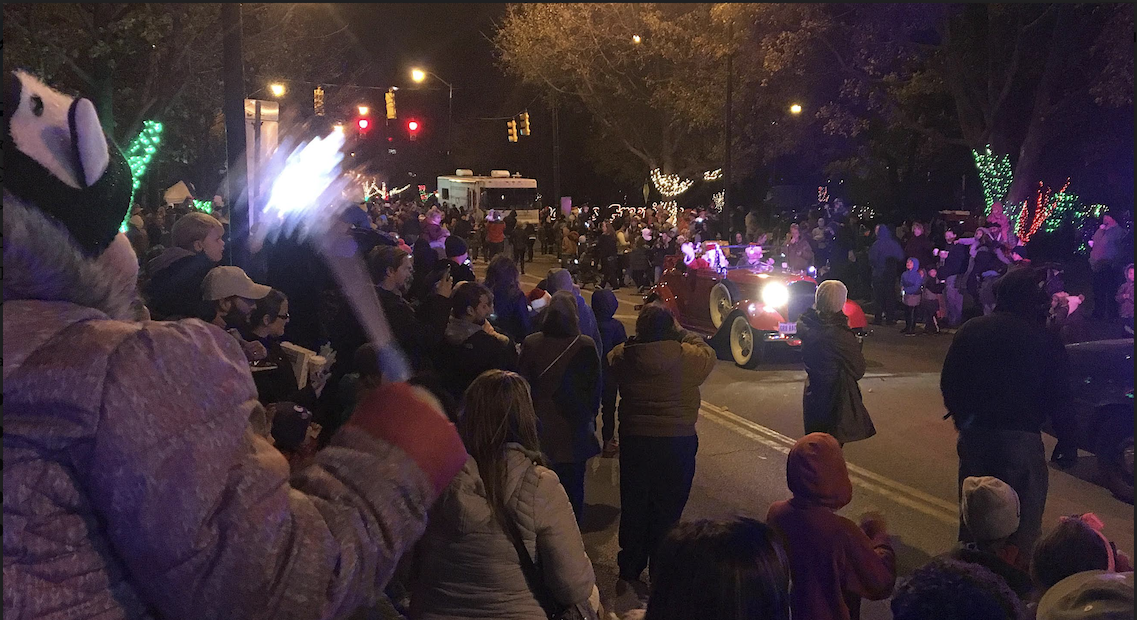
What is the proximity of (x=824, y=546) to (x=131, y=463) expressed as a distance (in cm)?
268

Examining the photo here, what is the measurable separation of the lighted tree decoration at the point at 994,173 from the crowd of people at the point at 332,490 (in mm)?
18618

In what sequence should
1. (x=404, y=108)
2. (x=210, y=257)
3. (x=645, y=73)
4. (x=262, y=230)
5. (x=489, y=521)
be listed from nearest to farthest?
(x=489, y=521)
(x=210, y=257)
(x=262, y=230)
(x=404, y=108)
(x=645, y=73)

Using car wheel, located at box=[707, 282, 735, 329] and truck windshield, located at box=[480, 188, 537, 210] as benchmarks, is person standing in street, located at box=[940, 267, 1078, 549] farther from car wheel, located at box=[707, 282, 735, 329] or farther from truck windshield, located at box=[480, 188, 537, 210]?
truck windshield, located at box=[480, 188, 537, 210]

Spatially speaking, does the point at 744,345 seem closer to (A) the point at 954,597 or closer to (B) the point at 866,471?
(B) the point at 866,471

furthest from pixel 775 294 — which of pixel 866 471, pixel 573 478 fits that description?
pixel 573 478

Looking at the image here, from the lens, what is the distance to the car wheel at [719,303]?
536 inches

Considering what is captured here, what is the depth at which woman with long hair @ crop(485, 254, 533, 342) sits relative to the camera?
25.0 ft

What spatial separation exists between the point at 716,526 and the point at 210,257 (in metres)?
4.98

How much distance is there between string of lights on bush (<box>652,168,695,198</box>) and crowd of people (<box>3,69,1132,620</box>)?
32320mm

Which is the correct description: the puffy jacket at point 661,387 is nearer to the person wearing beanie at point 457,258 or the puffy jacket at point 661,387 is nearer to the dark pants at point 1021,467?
the dark pants at point 1021,467

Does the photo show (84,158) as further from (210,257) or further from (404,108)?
(404,108)

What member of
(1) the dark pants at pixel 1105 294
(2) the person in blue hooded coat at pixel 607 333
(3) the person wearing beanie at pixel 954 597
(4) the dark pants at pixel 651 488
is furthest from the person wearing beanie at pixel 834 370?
(1) the dark pants at pixel 1105 294

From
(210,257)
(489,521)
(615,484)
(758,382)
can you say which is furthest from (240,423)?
(758,382)

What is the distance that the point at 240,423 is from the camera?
1354mm
